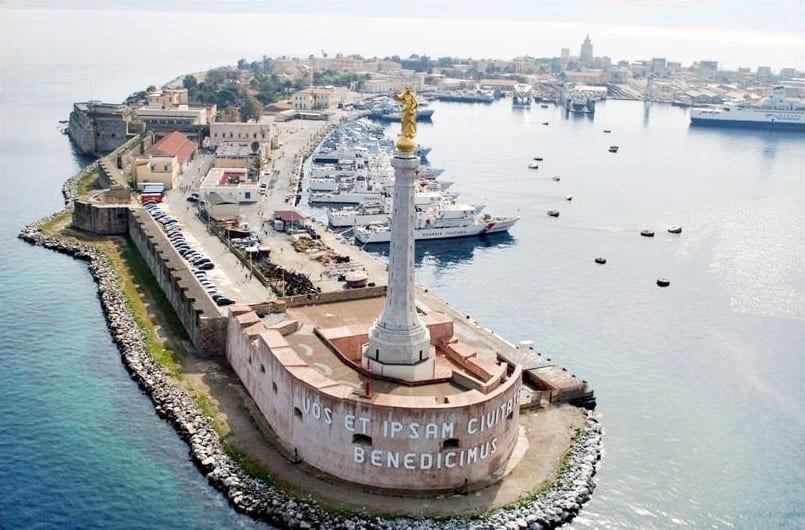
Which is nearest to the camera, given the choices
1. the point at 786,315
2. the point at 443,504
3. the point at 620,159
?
the point at 443,504

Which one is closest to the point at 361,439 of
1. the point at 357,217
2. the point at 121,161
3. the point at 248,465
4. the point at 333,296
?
the point at 248,465

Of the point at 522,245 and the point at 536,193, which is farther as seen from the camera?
the point at 536,193

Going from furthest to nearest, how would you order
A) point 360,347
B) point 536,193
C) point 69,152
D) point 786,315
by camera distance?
1. point 69,152
2. point 536,193
3. point 786,315
4. point 360,347

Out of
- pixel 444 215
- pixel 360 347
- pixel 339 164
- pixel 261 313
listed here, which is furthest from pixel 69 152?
pixel 360 347

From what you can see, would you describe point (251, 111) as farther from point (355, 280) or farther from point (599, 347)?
point (599, 347)

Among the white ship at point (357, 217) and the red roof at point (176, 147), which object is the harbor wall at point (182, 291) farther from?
the red roof at point (176, 147)

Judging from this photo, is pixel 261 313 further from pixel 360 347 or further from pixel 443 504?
pixel 443 504
